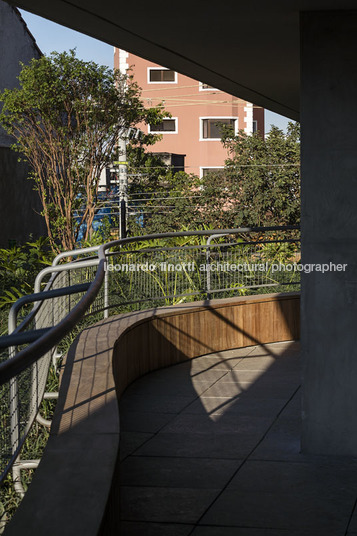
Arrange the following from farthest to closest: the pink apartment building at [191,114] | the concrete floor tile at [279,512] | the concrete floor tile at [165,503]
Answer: the pink apartment building at [191,114], the concrete floor tile at [165,503], the concrete floor tile at [279,512]

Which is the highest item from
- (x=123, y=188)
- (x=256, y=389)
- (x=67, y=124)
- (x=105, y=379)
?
(x=67, y=124)

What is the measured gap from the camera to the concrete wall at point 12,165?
20.8m

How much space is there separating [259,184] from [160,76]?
26411 mm

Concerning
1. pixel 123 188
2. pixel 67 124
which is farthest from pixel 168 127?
pixel 67 124

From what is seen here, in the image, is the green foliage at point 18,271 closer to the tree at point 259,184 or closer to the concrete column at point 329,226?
the concrete column at point 329,226

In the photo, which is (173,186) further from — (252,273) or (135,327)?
(135,327)

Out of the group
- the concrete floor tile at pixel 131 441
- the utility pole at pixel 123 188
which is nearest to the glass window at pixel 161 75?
the utility pole at pixel 123 188

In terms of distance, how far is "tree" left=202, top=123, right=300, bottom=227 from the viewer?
818 inches

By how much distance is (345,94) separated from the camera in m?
4.98

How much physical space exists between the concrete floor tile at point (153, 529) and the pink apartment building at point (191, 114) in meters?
40.7

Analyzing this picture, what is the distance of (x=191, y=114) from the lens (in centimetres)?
4534

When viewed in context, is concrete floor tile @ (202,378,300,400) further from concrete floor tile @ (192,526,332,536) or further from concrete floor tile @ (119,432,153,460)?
concrete floor tile @ (192,526,332,536)

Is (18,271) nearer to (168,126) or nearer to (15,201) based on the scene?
(15,201)

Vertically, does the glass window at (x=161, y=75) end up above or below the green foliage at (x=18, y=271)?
above
